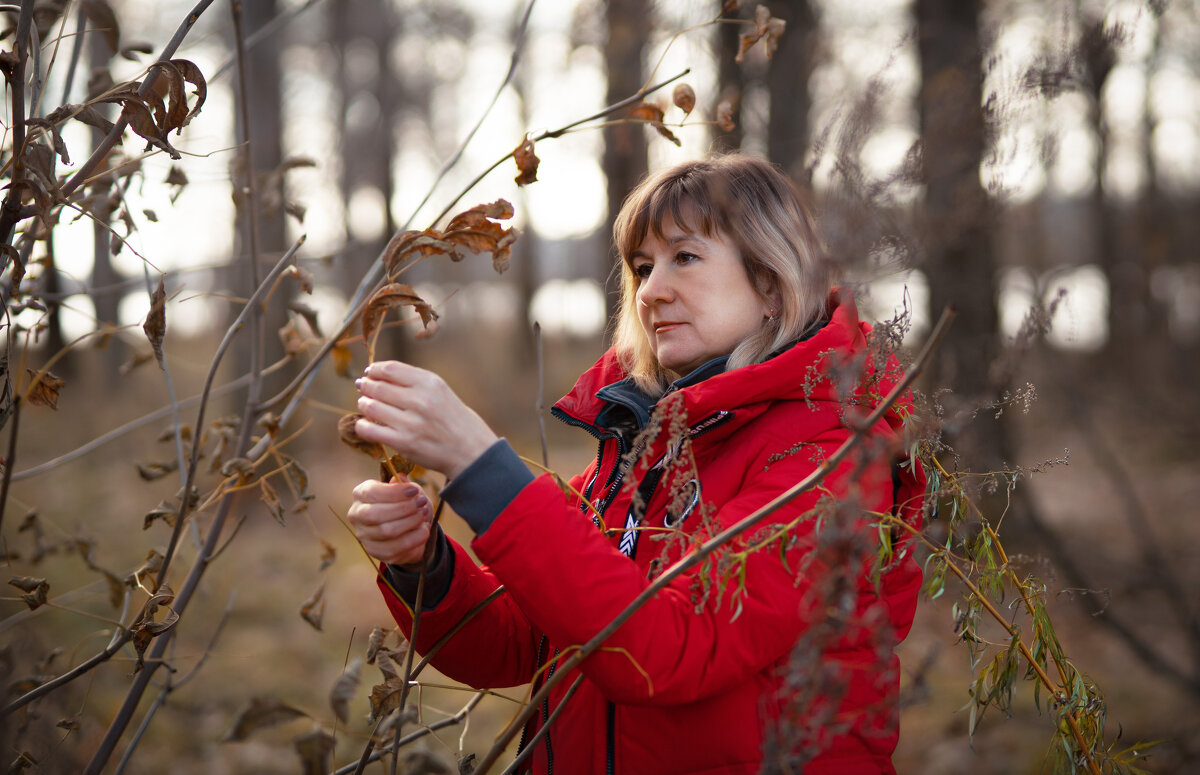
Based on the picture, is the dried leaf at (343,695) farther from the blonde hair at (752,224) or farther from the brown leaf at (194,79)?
the blonde hair at (752,224)

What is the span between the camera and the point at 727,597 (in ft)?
4.45

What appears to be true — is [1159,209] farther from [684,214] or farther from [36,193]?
[36,193]

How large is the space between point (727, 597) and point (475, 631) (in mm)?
676

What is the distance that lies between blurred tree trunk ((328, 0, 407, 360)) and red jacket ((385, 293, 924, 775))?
41.2ft

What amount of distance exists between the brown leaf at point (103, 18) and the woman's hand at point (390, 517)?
0.88 meters

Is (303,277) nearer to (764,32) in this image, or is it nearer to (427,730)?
(427,730)

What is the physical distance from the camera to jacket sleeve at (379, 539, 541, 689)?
1.65 m

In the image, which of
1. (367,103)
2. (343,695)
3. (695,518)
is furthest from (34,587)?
(367,103)

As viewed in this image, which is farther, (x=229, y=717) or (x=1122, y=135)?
(x=1122, y=135)

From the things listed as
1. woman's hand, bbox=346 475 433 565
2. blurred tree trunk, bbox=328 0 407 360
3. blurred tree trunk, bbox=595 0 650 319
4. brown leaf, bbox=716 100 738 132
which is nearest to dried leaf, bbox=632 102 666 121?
brown leaf, bbox=716 100 738 132

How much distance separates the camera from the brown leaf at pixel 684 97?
1.57 meters

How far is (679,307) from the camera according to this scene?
1.78 meters

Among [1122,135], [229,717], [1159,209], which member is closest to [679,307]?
[229,717]

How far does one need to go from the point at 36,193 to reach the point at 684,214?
1172 mm
